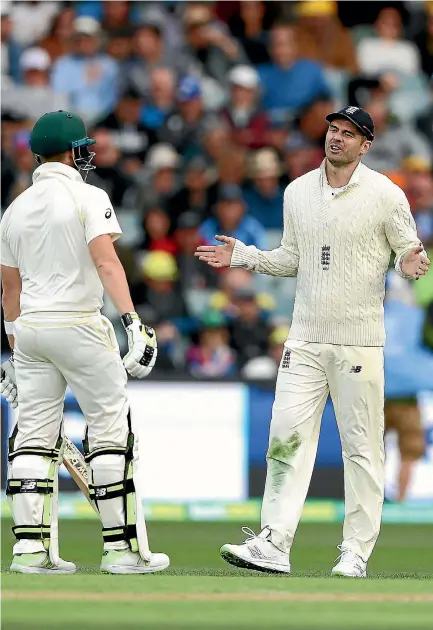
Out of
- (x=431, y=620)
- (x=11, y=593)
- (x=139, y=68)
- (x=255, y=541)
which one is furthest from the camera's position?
(x=139, y=68)

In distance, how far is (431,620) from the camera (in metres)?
5.61

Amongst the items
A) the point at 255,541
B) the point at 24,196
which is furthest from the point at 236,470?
the point at 24,196

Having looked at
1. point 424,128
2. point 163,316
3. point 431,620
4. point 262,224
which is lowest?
point 431,620

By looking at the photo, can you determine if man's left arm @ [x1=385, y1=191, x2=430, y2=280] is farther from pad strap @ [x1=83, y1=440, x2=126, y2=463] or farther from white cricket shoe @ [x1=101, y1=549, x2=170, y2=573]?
white cricket shoe @ [x1=101, y1=549, x2=170, y2=573]

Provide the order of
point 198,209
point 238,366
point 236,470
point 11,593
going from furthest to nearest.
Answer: point 198,209
point 238,366
point 236,470
point 11,593

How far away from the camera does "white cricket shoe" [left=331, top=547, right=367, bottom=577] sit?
755 centimetres

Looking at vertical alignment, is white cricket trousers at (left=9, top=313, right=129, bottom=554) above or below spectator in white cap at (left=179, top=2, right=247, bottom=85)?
below

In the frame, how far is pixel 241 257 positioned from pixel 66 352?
4.38 ft

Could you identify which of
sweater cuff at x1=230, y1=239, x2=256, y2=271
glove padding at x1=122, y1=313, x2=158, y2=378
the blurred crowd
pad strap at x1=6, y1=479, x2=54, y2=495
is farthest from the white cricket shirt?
the blurred crowd

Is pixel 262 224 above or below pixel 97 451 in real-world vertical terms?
above

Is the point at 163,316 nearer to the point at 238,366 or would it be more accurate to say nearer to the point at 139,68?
the point at 238,366

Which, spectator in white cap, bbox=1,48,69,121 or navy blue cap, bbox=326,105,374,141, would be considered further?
spectator in white cap, bbox=1,48,69,121

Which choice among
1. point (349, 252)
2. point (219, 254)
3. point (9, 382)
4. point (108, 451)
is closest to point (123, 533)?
point (108, 451)

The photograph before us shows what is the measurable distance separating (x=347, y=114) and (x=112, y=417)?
6.32 ft
